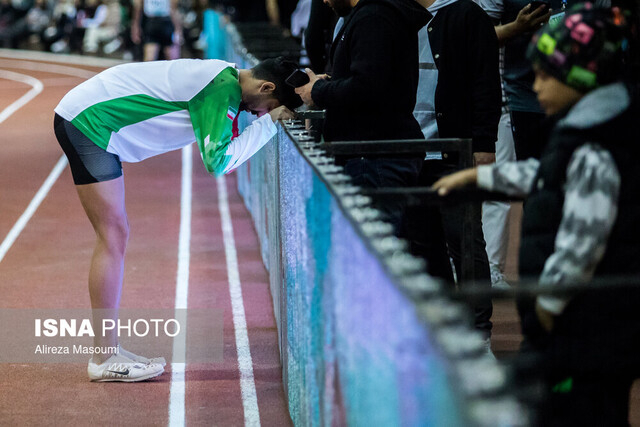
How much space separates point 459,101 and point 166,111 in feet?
4.91

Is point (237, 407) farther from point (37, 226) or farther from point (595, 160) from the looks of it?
point (37, 226)

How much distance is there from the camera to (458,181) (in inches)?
126

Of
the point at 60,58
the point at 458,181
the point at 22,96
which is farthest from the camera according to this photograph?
the point at 60,58

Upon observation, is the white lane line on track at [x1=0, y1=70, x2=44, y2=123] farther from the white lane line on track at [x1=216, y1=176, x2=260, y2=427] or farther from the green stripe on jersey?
the green stripe on jersey

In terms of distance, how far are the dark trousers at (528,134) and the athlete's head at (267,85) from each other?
1.78 m

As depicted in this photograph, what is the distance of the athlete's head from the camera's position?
189 inches

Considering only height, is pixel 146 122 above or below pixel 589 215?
below

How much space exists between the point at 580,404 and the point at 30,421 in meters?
2.89

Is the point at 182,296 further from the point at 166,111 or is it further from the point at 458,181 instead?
the point at 458,181

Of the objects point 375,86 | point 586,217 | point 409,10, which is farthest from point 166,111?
point 586,217

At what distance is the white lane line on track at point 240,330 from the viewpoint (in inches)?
193

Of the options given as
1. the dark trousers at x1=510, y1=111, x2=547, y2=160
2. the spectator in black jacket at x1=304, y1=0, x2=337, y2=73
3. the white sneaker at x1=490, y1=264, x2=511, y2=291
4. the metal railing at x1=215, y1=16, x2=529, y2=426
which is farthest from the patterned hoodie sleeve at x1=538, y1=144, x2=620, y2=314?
the spectator in black jacket at x1=304, y1=0, x2=337, y2=73

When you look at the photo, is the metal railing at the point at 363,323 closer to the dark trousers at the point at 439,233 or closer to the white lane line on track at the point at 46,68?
the dark trousers at the point at 439,233

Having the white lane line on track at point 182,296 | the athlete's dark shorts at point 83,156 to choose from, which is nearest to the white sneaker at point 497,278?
the white lane line on track at point 182,296
